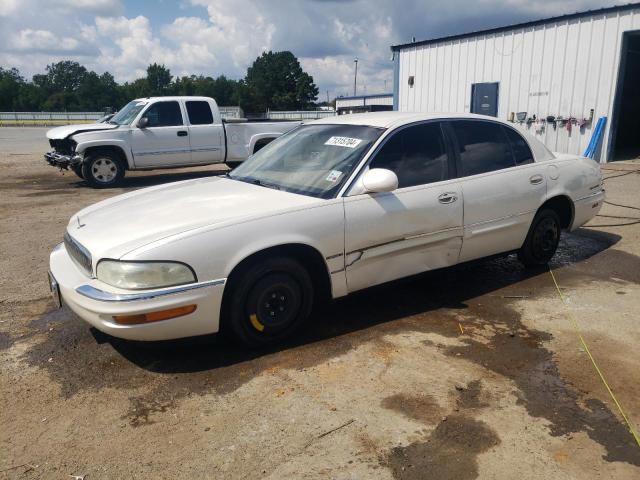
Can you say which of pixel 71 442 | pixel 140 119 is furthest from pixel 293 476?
pixel 140 119

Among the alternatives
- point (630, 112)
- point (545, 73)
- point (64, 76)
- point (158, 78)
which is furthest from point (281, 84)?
point (545, 73)

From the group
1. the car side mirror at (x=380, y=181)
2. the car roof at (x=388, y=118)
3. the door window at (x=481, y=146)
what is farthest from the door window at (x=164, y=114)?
the car side mirror at (x=380, y=181)

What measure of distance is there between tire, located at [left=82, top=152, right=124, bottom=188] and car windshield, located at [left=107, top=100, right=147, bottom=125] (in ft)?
2.75

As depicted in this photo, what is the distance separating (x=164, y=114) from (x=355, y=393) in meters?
10.0

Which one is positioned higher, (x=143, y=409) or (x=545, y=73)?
(x=545, y=73)

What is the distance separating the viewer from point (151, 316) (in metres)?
3.22

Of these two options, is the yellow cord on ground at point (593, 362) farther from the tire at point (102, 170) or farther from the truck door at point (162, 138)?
the tire at point (102, 170)

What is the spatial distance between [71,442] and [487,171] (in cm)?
372

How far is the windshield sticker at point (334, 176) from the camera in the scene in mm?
3980

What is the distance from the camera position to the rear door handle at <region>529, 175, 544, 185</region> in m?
4.97

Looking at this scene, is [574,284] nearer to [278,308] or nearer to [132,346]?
[278,308]

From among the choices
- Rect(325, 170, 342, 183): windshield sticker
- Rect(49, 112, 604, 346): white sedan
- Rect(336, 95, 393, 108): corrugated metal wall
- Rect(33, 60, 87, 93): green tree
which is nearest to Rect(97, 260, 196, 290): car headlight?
Rect(49, 112, 604, 346): white sedan

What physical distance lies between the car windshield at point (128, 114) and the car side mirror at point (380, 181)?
364 inches

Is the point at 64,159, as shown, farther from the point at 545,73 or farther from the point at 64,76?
the point at 64,76
